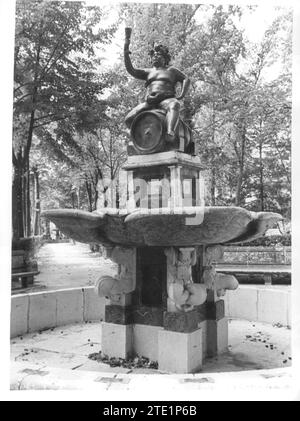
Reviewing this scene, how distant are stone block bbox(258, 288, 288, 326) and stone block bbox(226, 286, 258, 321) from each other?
0.13 metres

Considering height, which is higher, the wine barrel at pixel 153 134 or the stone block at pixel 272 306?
the wine barrel at pixel 153 134

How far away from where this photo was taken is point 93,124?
17.1 metres

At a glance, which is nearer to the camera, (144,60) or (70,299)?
(70,299)

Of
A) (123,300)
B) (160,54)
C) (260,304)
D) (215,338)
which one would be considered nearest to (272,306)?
(260,304)

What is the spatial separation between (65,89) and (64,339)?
462 inches

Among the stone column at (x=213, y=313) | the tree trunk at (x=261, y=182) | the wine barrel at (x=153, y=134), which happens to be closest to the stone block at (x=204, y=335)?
the stone column at (x=213, y=313)

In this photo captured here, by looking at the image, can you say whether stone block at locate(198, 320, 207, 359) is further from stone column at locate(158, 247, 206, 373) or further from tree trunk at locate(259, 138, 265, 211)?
tree trunk at locate(259, 138, 265, 211)

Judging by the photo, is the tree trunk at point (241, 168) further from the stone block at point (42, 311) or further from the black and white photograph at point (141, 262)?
the stone block at point (42, 311)

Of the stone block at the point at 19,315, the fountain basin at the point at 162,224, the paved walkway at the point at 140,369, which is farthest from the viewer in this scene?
the stone block at the point at 19,315

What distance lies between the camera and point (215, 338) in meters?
6.37

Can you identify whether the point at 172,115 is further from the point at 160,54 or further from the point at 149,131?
the point at 160,54

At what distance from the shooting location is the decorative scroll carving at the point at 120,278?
603 cm
